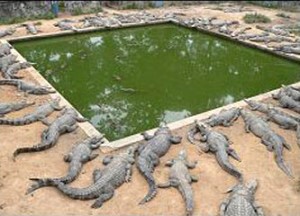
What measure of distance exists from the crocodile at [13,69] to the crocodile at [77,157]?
3486mm

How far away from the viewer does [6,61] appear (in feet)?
31.7

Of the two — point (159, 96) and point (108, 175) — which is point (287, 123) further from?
point (108, 175)

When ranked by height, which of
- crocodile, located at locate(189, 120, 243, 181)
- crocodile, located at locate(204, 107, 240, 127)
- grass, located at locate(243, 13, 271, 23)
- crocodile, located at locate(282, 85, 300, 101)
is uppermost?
crocodile, located at locate(189, 120, 243, 181)

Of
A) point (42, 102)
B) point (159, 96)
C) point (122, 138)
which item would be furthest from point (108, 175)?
point (159, 96)

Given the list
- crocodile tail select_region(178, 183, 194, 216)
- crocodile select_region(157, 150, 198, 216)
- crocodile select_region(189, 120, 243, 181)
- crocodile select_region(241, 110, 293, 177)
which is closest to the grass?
crocodile select_region(241, 110, 293, 177)

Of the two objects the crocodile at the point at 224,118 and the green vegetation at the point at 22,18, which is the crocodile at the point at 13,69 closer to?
the crocodile at the point at 224,118

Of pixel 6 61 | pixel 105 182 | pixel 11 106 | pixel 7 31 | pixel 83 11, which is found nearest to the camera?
pixel 105 182

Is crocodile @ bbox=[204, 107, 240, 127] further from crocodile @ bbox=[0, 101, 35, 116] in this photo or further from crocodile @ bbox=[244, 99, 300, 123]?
crocodile @ bbox=[0, 101, 35, 116]

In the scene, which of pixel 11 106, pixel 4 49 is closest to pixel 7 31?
pixel 4 49

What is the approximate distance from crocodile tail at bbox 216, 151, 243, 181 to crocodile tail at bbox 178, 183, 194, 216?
74cm

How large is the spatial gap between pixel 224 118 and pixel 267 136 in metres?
0.90

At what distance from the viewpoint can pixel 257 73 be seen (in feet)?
34.4

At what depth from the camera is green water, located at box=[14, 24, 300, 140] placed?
26.6 ft

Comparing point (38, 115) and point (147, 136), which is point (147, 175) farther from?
point (38, 115)
